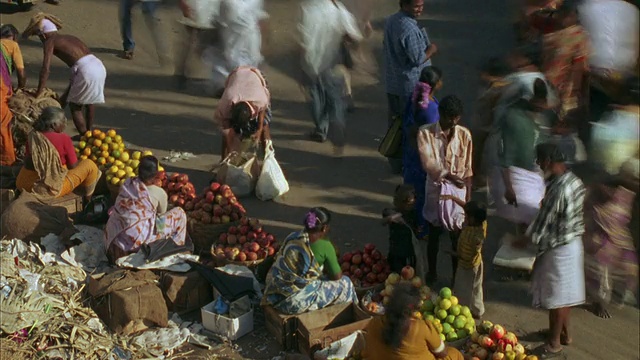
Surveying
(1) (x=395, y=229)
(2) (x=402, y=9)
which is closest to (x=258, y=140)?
(2) (x=402, y=9)

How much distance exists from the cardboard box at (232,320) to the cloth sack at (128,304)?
1.17 ft

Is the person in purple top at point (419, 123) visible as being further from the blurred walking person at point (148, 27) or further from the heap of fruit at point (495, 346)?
the blurred walking person at point (148, 27)

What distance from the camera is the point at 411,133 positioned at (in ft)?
29.0

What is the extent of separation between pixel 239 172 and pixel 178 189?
0.78m

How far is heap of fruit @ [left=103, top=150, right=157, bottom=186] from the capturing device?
9844 millimetres

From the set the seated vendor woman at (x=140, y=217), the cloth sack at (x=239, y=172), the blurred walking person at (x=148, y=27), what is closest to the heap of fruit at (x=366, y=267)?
the seated vendor woman at (x=140, y=217)

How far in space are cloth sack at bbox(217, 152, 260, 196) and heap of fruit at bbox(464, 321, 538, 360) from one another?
3530 mm

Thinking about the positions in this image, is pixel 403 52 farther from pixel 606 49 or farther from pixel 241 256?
pixel 241 256

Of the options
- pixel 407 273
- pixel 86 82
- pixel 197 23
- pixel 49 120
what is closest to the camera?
pixel 407 273

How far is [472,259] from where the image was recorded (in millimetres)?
7910

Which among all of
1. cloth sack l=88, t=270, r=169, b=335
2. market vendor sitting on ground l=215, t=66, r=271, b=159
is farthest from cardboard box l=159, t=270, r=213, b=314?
market vendor sitting on ground l=215, t=66, r=271, b=159

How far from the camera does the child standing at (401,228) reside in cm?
809

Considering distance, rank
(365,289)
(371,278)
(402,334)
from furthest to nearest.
A: 1. (371,278)
2. (365,289)
3. (402,334)

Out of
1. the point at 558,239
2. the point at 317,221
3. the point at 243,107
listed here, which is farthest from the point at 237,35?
the point at 558,239
